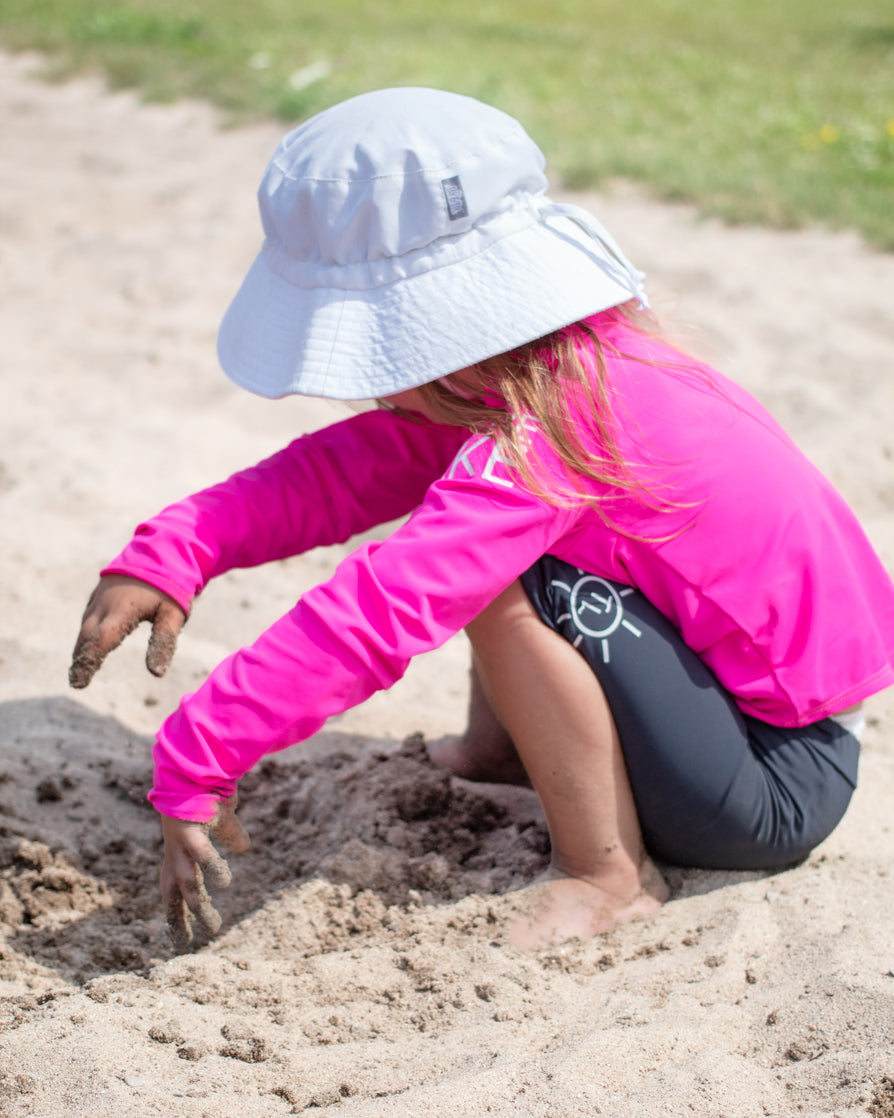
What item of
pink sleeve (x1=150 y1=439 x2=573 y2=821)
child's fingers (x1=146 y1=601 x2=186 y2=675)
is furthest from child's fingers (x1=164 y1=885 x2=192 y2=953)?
child's fingers (x1=146 y1=601 x2=186 y2=675)

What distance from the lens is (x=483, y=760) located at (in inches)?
76.3

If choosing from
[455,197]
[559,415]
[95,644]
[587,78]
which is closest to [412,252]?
[455,197]

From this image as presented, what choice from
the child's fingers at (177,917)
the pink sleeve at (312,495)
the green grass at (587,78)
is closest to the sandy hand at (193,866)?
the child's fingers at (177,917)

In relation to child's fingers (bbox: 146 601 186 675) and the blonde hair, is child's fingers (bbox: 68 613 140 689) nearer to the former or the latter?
child's fingers (bbox: 146 601 186 675)

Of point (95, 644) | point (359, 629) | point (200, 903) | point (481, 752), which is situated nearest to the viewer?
point (359, 629)

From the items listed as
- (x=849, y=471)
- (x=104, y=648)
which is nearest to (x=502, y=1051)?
(x=104, y=648)

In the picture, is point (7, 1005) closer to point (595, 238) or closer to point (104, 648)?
point (104, 648)

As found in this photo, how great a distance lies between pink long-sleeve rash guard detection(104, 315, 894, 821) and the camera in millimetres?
1373

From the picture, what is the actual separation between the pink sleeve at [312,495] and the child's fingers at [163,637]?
0.17ft

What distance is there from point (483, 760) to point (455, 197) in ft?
3.08

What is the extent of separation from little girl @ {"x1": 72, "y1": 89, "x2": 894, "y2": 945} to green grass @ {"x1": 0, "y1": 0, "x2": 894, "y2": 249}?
2712 millimetres

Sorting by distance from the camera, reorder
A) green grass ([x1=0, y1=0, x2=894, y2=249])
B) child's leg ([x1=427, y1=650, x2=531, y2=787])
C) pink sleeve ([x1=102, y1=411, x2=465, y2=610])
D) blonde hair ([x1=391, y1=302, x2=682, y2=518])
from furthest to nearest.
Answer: green grass ([x1=0, y1=0, x2=894, y2=249]) < child's leg ([x1=427, y1=650, x2=531, y2=787]) < pink sleeve ([x1=102, y1=411, x2=465, y2=610]) < blonde hair ([x1=391, y1=302, x2=682, y2=518])

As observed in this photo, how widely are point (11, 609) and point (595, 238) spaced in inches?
53.8

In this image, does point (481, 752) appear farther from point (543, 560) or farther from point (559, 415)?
point (559, 415)
